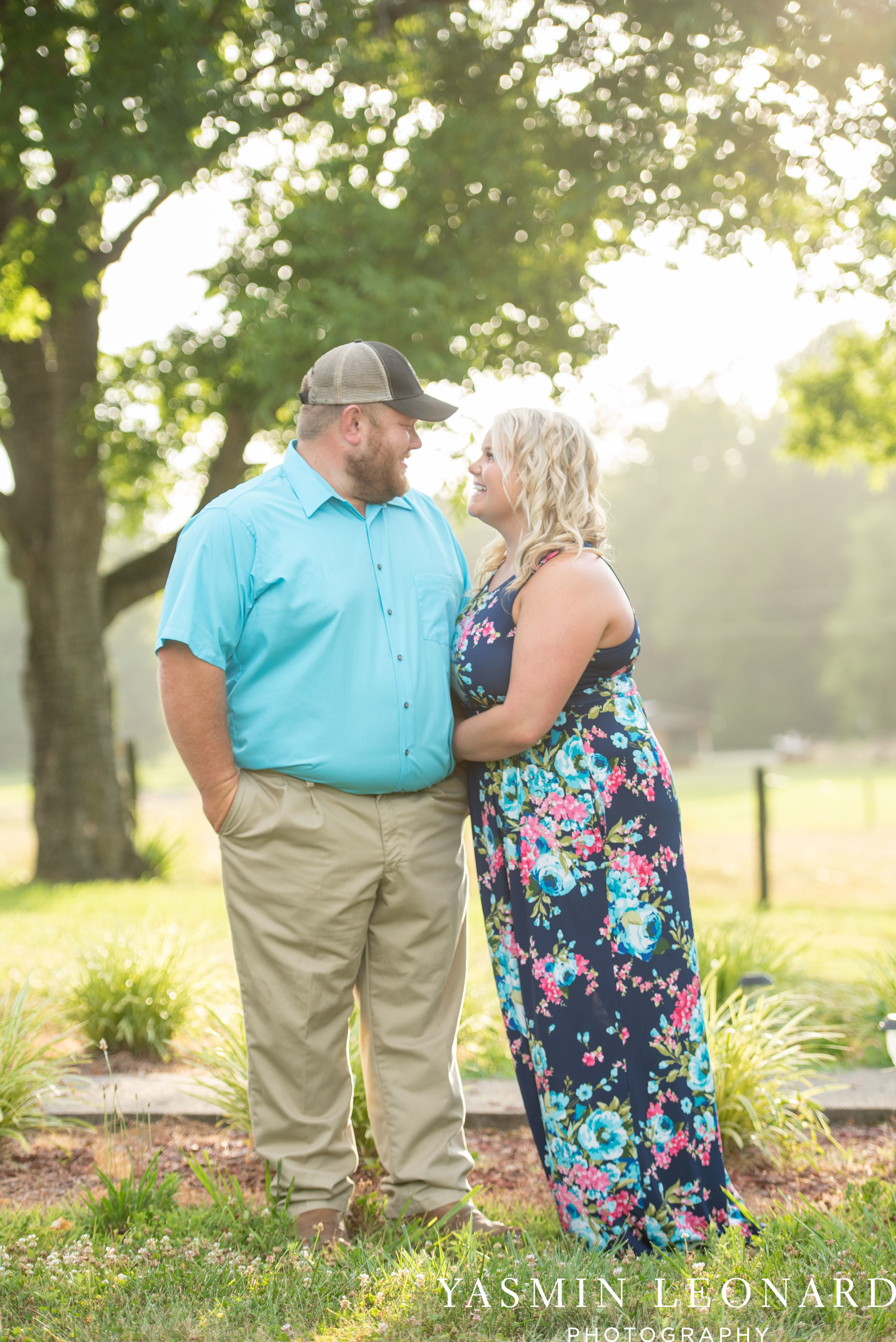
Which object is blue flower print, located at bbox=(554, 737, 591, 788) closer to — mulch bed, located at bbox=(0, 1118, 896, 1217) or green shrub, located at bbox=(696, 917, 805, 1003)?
mulch bed, located at bbox=(0, 1118, 896, 1217)

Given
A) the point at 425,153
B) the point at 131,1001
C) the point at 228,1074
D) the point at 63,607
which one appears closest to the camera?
the point at 228,1074

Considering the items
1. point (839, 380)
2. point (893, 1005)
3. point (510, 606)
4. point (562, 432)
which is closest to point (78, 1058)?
point (510, 606)

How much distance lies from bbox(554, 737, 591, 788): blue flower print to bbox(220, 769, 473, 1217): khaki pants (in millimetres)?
358

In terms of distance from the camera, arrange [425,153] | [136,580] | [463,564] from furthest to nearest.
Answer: [136,580], [425,153], [463,564]

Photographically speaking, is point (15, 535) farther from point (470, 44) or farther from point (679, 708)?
point (679, 708)

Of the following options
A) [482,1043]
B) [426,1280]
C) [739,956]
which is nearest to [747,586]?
[739,956]

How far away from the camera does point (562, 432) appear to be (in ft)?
9.78

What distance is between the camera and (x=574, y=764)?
2.96 metres

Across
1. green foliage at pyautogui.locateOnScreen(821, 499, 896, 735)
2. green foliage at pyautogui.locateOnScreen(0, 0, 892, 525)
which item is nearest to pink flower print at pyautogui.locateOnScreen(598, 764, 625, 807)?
green foliage at pyautogui.locateOnScreen(0, 0, 892, 525)

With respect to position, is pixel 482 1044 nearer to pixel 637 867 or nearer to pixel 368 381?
pixel 637 867

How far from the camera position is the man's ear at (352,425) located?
304 centimetres

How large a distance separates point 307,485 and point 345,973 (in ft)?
4.37

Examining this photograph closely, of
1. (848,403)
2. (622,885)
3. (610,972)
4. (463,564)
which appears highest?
(848,403)

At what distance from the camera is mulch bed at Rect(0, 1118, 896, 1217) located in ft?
10.6
